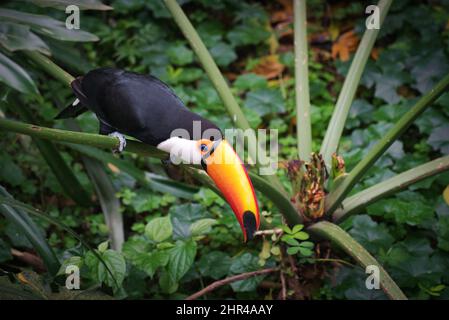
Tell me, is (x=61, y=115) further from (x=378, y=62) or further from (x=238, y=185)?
(x=378, y=62)

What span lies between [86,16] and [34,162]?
93cm

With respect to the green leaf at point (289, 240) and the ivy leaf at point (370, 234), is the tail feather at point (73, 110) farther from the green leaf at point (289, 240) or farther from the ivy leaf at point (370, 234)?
the ivy leaf at point (370, 234)

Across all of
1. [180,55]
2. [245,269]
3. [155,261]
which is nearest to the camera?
[155,261]

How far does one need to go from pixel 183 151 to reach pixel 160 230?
48cm

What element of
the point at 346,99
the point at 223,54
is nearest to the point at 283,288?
the point at 346,99

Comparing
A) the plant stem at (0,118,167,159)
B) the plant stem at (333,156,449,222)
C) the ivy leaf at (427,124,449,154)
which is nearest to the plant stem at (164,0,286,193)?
the plant stem at (333,156,449,222)

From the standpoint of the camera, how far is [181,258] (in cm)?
157

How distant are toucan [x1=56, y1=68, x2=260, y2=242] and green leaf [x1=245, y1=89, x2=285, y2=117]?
3.56 ft

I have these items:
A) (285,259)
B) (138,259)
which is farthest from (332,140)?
(138,259)

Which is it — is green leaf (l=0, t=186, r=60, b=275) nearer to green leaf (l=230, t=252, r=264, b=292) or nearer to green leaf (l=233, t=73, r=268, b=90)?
green leaf (l=230, t=252, r=264, b=292)

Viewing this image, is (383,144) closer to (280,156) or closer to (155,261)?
(155,261)

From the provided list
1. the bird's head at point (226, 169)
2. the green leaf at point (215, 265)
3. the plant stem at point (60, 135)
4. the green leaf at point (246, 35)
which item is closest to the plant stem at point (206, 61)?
the green leaf at point (215, 265)

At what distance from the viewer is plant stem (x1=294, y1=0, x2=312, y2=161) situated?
176 centimetres

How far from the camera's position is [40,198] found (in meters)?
2.29
